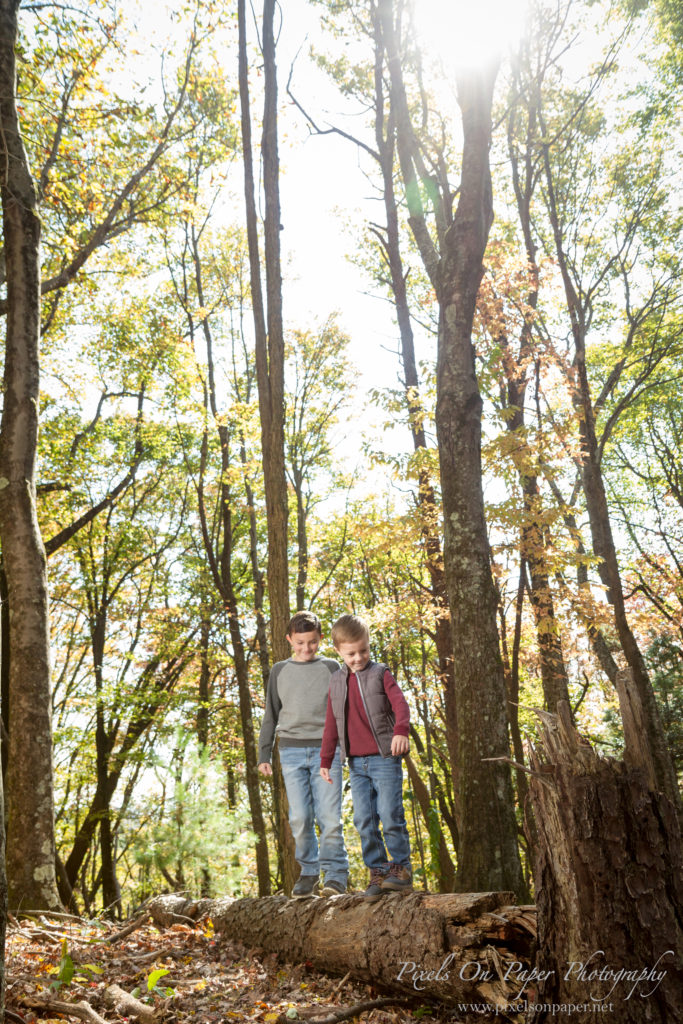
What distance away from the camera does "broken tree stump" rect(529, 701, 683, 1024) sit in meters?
2.39

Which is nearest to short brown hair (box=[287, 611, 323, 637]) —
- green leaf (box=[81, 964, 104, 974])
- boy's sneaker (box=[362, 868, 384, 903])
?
boy's sneaker (box=[362, 868, 384, 903])

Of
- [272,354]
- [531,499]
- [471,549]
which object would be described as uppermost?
[272,354]

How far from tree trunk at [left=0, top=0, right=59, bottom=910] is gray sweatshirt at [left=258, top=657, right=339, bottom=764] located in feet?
7.61

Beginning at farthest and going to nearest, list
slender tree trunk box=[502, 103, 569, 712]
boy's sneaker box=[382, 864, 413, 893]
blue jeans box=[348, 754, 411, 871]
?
slender tree trunk box=[502, 103, 569, 712] → blue jeans box=[348, 754, 411, 871] → boy's sneaker box=[382, 864, 413, 893]

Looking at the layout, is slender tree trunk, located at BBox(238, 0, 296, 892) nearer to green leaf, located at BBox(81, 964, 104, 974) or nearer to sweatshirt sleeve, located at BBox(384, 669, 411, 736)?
sweatshirt sleeve, located at BBox(384, 669, 411, 736)

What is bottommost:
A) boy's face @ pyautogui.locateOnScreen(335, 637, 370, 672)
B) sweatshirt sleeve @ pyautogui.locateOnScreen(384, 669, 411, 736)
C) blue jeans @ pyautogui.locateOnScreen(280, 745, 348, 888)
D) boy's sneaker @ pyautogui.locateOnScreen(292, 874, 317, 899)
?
boy's sneaker @ pyautogui.locateOnScreen(292, 874, 317, 899)

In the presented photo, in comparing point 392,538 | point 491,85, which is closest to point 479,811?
point 392,538

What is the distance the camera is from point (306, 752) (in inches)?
196

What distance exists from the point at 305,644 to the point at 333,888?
1640 millimetres

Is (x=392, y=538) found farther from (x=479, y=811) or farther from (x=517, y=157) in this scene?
(x=517, y=157)

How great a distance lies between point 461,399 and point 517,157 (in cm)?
1008

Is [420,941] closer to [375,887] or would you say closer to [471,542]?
[375,887]

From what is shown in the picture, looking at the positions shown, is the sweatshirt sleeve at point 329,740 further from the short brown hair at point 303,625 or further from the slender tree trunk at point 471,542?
the slender tree trunk at point 471,542

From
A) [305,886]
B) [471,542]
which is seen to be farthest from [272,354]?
[305,886]
